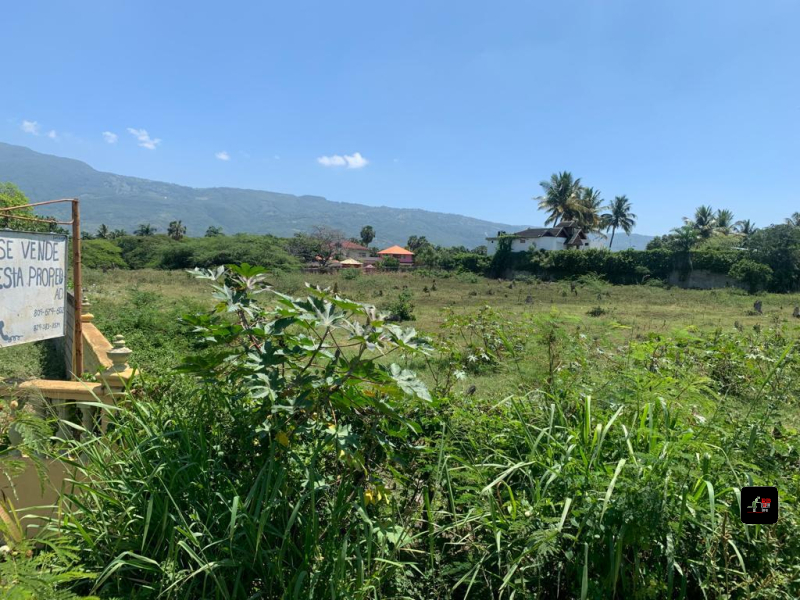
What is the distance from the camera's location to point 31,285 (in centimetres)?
285

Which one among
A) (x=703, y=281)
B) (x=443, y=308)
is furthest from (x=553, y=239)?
(x=443, y=308)

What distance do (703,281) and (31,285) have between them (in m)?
38.5

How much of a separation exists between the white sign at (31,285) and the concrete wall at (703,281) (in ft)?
121

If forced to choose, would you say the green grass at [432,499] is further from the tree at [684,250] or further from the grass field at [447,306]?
the tree at [684,250]

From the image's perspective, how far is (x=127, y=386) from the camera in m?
2.13

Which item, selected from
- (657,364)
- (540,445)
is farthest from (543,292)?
(540,445)

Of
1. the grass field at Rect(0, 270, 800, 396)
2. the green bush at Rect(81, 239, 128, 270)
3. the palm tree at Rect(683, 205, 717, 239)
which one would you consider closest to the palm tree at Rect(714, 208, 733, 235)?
the palm tree at Rect(683, 205, 717, 239)

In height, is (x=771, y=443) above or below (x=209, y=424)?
above

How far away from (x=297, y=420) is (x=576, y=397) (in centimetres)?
127

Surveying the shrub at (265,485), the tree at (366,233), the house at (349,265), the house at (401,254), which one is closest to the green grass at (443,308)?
the shrub at (265,485)

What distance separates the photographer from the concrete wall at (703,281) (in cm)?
3152

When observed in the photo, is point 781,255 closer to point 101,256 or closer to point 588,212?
point 588,212

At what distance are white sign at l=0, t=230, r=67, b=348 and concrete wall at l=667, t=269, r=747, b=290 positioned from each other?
37.0 metres

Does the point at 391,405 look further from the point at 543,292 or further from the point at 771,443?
the point at 543,292
